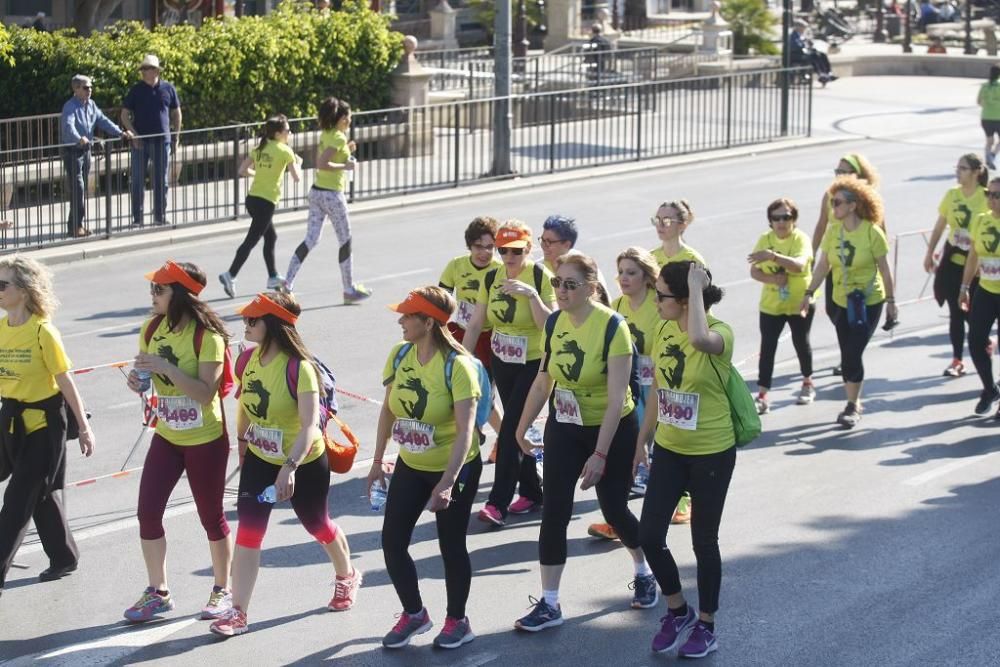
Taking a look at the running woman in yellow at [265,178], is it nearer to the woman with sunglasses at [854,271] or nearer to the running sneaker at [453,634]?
the woman with sunglasses at [854,271]

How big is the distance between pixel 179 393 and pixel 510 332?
2292 millimetres

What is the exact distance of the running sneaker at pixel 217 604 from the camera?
7.87 metres

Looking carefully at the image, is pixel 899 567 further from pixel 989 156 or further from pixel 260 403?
pixel 989 156

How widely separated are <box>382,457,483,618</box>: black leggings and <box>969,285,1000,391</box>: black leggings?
5572 millimetres

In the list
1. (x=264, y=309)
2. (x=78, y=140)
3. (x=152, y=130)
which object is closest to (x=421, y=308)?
(x=264, y=309)

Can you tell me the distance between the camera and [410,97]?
26672mm

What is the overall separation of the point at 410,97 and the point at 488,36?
13931mm

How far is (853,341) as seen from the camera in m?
11.6

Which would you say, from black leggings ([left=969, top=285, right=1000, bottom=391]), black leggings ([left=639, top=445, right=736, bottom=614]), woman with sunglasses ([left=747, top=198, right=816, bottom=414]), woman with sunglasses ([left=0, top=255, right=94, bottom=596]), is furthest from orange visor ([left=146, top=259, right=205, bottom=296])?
black leggings ([left=969, top=285, right=1000, bottom=391])

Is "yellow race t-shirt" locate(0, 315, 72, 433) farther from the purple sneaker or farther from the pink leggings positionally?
the purple sneaker

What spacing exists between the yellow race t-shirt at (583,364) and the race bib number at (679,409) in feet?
1.06

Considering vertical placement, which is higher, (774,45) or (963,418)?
(774,45)

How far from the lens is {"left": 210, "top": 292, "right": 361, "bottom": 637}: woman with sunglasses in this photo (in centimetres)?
746

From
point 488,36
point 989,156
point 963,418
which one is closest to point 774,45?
point 488,36
